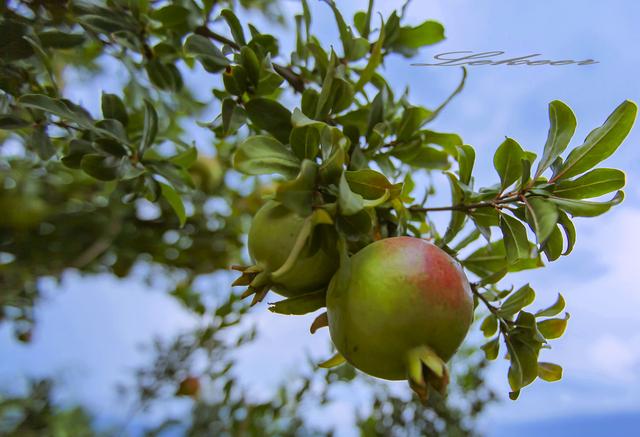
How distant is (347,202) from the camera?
43 centimetres

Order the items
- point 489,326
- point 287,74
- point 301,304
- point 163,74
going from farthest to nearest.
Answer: point 163,74 < point 287,74 < point 489,326 < point 301,304

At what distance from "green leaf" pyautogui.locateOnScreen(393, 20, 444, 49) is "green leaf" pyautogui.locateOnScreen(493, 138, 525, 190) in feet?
0.94

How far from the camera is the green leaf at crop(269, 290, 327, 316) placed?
1.72ft

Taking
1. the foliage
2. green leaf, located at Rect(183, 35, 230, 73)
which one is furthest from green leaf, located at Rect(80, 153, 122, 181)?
green leaf, located at Rect(183, 35, 230, 73)

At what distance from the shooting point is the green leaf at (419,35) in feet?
2.59

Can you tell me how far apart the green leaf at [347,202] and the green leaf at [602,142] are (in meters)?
0.22

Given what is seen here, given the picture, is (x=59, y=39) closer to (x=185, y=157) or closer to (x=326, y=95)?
(x=185, y=157)

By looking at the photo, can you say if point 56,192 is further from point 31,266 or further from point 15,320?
point 15,320

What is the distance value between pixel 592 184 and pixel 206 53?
43 cm

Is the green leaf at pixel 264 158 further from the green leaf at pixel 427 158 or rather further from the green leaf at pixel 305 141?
the green leaf at pixel 427 158

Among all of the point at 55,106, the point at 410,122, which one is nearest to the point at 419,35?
the point at 410,122


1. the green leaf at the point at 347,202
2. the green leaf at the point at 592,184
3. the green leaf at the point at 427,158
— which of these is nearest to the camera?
the green leaf at the point at 347,202

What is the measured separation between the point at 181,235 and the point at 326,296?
4.62 ft

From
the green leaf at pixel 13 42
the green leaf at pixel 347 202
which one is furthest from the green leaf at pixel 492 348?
the green leaf at pixel 13 42
